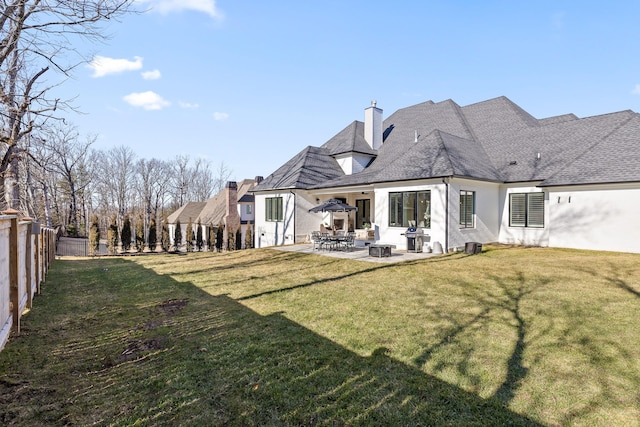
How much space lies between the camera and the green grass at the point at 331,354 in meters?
3.19

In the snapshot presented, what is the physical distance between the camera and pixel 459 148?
16688mm

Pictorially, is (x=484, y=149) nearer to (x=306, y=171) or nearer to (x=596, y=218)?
(x=596, y=218)

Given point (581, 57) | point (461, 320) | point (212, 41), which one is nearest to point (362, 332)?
point (461, 320)

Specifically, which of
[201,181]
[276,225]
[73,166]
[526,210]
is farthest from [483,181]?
[201,181]

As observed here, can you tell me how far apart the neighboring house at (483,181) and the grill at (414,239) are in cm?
30

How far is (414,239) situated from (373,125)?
1014cm

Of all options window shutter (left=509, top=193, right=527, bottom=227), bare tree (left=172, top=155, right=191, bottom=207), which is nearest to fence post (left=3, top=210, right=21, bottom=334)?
window shutter (left=509, top=193, right=527, bottom=227)

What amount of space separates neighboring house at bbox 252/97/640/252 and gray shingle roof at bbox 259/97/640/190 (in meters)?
0.06

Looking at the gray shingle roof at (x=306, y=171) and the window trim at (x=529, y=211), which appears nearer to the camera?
the window trim at (x=529, y=211)

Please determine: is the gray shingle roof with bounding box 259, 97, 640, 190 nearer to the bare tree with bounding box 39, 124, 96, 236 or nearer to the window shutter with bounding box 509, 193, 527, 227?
the window shutter with bounding box 509, 193, 527, 227

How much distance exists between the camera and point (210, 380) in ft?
12.3

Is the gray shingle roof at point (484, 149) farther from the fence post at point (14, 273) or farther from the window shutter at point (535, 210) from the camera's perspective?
the fence post at point (14, 273)

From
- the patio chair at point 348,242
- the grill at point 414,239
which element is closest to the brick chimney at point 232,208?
the patio chair at point 348,242

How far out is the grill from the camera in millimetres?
14258
